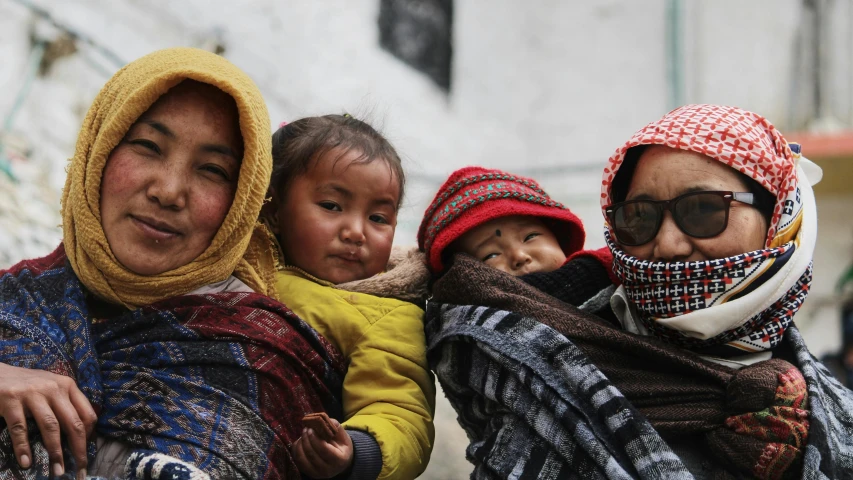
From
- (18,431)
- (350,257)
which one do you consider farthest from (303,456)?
(350,257)

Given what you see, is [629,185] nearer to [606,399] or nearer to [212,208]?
[606,399]

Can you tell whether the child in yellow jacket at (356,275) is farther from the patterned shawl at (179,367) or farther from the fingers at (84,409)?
the fingers at (84,409)

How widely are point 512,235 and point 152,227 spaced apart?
1.12 m

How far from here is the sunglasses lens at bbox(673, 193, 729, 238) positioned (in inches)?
87.0

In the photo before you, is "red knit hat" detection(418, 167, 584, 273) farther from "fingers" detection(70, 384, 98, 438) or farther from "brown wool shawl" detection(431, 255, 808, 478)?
"fingers" detection(70, 384, 98, 438)

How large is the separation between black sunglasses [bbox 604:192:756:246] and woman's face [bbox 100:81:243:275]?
1148 mm

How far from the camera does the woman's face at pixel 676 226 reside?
2.22 metres

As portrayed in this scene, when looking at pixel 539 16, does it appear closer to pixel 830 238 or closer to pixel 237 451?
pixel 830 238

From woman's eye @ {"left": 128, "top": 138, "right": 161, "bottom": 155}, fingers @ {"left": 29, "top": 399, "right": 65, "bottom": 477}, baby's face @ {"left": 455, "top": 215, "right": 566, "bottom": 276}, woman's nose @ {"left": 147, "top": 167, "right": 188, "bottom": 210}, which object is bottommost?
fingers @ {"left": 29, "top": 399, "right": 65, "bottom": 477}

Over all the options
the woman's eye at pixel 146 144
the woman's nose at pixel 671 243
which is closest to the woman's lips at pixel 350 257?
the woman's eye at pixel 146 144

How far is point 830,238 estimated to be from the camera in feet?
24.5

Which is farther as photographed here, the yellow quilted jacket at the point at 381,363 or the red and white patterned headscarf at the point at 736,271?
the yellow quilted jacket at the point at 381,363

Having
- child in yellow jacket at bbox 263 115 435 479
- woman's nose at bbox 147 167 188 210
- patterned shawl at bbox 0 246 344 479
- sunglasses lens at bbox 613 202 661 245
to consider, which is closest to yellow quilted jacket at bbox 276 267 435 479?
child in yellow jacket at bbox 263 115 435 479

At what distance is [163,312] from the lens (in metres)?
2.25
